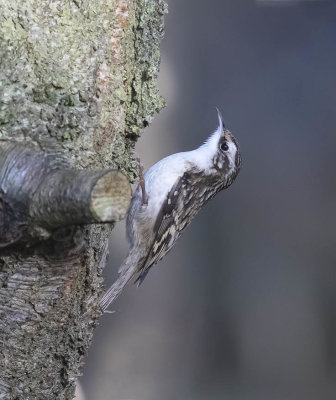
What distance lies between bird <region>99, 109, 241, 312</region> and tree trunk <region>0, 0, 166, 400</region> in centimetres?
61

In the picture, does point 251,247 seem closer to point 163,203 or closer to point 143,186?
point 163,203

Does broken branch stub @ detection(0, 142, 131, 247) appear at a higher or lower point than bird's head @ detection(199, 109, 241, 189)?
higher

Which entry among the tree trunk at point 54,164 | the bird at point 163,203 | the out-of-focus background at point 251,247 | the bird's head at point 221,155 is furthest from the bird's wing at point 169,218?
the out-of-focus background at point 251,247

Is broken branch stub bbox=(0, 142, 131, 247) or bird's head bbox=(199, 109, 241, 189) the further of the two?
bird's head bbox=(199, 109, 241, 189)

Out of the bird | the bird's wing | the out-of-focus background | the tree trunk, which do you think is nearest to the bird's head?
the bird

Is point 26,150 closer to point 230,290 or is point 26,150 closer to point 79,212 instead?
point 79,212

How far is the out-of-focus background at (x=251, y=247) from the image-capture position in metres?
3.85

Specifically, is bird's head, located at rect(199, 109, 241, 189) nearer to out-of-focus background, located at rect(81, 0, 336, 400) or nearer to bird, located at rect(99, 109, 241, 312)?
bird, located at rect(99, 109, 241, 312)

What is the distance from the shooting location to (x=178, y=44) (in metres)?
3.78

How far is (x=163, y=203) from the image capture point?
2.17 meters

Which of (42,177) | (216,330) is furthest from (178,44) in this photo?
(42,177)

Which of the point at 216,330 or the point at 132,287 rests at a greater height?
the point at 132,287

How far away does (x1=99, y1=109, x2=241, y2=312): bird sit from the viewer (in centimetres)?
214

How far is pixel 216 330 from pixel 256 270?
454 mm
